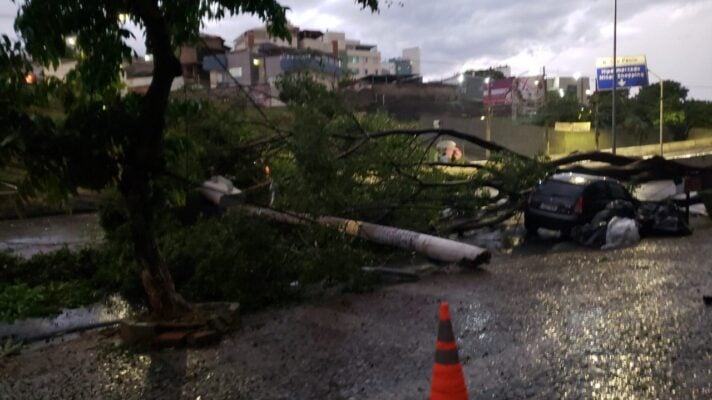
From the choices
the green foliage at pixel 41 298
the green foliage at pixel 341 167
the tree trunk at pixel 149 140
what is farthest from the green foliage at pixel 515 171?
the tree trunk at pixel 149 140

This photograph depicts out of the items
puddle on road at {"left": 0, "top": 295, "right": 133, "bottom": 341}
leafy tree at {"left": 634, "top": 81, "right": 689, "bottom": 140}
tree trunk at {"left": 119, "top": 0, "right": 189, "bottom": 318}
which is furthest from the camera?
leafy tree at {"left": 634, "top": 81, "right": 689, "bottom": 140}

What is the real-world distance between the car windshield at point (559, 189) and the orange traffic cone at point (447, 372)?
416 inches

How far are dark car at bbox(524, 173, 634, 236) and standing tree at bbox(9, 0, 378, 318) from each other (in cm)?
817

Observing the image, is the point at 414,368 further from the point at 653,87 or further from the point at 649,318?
the point at 653,87

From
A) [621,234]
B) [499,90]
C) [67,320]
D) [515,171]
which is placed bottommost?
[67,320]

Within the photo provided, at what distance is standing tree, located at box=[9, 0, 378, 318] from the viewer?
5805mm

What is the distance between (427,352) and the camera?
6.29 m

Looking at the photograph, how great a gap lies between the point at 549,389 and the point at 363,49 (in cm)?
8663

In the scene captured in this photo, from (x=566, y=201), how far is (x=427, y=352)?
28.1 feet

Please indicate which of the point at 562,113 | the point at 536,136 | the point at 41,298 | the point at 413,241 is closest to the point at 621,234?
the point at 413,241

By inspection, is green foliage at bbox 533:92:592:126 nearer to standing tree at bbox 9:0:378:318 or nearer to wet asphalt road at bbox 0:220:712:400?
wet asphalt road at bbox 0:220:712:400

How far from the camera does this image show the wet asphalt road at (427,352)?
5.27m

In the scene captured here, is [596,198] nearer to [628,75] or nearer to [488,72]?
[628,75]

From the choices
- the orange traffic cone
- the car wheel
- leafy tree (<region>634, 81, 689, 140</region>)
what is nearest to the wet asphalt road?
the orange traffic cone
